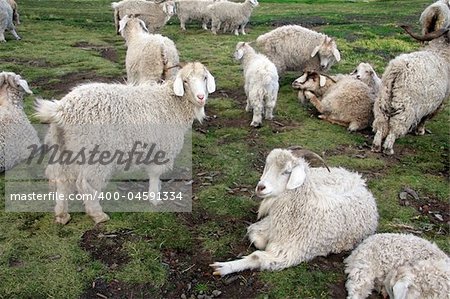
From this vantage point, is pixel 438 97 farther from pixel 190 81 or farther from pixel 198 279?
pixel 198 279

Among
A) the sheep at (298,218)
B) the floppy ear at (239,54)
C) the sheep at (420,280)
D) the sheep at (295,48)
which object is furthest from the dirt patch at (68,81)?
the sheep at (420,280)

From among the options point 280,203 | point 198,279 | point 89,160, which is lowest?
point 198,279

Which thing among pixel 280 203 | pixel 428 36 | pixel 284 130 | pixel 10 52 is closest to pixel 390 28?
pixel 428 36

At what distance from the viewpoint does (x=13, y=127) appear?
6930 mm

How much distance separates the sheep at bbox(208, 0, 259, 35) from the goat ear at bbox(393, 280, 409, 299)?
52.1ft

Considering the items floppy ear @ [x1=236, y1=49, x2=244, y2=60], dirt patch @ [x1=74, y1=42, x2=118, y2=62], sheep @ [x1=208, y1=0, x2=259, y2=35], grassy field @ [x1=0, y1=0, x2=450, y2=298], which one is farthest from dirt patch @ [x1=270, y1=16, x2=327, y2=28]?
floppy ear @ [x1=236, y1=49, x2=244, y2=60]

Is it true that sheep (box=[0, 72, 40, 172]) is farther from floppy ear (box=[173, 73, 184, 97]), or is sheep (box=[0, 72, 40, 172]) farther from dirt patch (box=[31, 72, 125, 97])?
floppy ear (box=[173, 73, 184, 97])

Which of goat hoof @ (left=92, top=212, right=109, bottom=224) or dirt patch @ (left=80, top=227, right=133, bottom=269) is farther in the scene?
goat hoof @ (left=92, top=212, right=109, bottom=224)

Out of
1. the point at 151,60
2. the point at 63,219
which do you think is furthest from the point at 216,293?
the point at 151,60

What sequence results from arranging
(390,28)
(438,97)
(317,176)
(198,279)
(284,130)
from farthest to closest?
(390,28), (284,130), (438,97), (317,176), (198,279)

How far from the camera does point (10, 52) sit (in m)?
14.1

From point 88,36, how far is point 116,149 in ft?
45.6

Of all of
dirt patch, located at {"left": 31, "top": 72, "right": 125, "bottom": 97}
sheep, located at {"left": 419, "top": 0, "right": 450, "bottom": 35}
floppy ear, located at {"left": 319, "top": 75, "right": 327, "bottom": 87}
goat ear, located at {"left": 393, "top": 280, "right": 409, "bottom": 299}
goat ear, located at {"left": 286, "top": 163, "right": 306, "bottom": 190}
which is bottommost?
goat ear, located at {"left": 393, "top": 280, "right": 409, "bottom": 299}

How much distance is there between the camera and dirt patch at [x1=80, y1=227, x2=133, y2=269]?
16.6 ft
